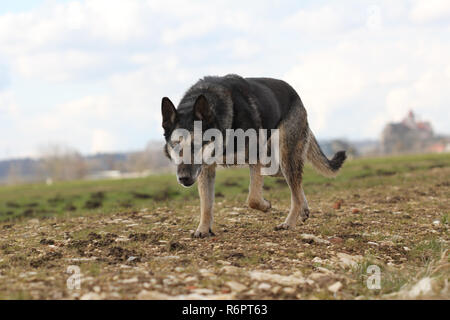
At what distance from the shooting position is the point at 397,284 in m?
5.98

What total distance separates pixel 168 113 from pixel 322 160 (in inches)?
184

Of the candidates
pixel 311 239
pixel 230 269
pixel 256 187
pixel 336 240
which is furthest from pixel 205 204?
pixel 230 269

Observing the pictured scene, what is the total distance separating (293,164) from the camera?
9750mm

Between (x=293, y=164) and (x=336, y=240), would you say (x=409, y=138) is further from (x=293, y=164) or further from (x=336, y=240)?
(x=336, y=240)

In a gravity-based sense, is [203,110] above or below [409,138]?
below

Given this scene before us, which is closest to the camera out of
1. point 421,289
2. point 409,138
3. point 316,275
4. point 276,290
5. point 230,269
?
point 421,289

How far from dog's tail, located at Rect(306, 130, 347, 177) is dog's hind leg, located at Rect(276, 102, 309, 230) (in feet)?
3.16

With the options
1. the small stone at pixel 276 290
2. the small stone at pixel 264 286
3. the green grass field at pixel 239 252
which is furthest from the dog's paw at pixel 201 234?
the small stone at pixel 276 290

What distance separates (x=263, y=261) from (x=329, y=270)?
0.93 metres

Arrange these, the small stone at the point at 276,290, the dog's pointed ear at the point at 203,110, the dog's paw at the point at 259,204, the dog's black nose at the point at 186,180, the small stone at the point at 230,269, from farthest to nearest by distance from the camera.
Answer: the dog's paw at the point at 259,204, the dog's pointed ear at the point at 203,110, the dog's black nose at the point at 186,180, the small stone at the point at 230,269, the small stone at the point at 276,290

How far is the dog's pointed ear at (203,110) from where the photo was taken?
7.40 metres

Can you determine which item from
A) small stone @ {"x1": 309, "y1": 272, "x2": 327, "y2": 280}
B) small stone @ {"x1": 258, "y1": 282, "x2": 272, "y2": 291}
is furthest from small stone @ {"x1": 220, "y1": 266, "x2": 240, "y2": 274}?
small stone @ {"x1": 309, "y1": 272, "x2": 327, "y2": 280}

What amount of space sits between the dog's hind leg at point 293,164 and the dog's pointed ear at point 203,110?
8.20 feet

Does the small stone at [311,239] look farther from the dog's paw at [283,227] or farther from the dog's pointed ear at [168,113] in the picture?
the dog's pointed ear at [168,113]
